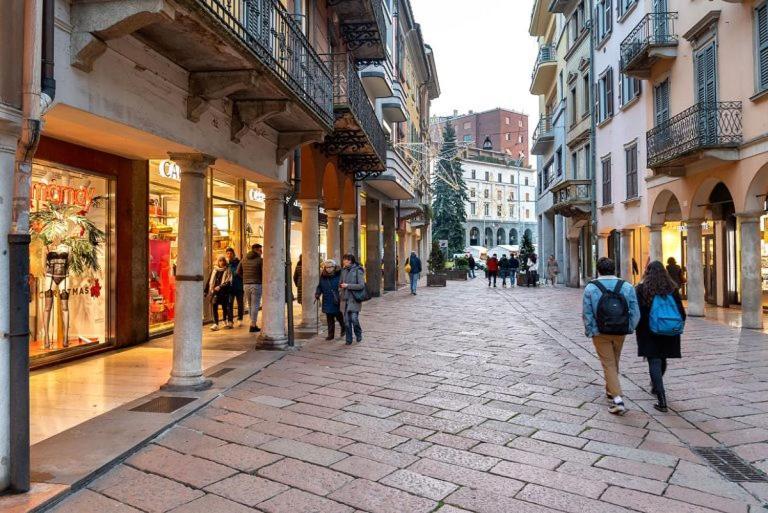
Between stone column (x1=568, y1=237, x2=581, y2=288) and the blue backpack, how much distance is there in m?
Result: 24.8

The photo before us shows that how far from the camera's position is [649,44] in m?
16.7

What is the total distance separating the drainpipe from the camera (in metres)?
4.01

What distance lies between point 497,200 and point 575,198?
6992 centimetres

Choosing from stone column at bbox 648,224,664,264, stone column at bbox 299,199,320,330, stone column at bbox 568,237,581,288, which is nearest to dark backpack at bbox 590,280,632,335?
stone column at bbox 299,199,320,330

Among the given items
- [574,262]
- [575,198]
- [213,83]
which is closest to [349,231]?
[213,83]

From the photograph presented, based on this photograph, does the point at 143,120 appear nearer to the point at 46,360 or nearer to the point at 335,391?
the point at 335,391

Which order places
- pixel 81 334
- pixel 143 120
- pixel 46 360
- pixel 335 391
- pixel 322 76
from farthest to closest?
1. pixel 322 76
2. pixel 81 334
3. pixel 46 360
4. pixel 335 391
5. pixel 143 120

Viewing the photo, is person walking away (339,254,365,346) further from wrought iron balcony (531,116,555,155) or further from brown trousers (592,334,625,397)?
wrought iron balcony (531,116,555,155)

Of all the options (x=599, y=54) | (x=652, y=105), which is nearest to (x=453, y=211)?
(x=599, y=54)

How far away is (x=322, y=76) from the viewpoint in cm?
1079

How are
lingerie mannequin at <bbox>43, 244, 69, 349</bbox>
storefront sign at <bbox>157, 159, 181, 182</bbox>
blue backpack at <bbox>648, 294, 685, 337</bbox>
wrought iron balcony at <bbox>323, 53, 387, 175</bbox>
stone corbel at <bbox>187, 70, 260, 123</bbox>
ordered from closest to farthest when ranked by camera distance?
blue backpack at <bbox>648, 294, 685, 337</bbox>, stone corbel at <bbox>187, 70, 260, 123</bbox>, lingerie mannequin at <bbox>43, 244, 69, 349</bbox>, storefront sign at <bbox>157, 159, 181, 182</bbox>, wrought iron balcony at <bbox>323, 53, 387, 175</bbox>

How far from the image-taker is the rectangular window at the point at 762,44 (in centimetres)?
1234

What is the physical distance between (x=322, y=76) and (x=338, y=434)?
23.4 ft

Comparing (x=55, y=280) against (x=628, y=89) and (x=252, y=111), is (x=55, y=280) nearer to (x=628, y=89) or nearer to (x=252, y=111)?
(x=252, y=111)
